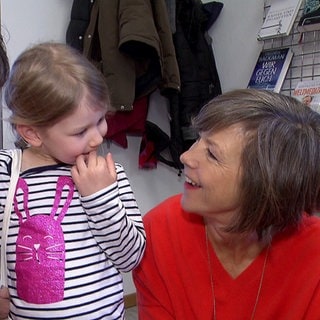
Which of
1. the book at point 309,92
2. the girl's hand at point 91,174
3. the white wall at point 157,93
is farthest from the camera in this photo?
the white wall at point 157,93

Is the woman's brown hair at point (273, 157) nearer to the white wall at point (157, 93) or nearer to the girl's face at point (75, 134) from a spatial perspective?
the girl's face at point (75, 134)

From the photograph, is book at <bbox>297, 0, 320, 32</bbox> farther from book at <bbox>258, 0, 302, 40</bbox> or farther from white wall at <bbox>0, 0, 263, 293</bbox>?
white wall at <bbox>0, 0, 263, 293</bbox>

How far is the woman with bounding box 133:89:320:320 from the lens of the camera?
0.87 m

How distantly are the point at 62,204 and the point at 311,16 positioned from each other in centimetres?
149

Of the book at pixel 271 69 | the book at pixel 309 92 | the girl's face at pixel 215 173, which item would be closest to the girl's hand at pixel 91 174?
the girl's face at pixel 215 173

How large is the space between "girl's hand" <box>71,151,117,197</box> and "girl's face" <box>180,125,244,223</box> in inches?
6.4

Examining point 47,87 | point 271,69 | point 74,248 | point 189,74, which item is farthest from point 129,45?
point 74,248

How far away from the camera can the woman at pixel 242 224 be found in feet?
2.86

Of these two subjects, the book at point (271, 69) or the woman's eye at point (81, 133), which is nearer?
the woman's eye at point (81, 133)

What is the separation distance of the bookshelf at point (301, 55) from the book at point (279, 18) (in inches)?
1.9

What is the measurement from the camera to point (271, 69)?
2166mm

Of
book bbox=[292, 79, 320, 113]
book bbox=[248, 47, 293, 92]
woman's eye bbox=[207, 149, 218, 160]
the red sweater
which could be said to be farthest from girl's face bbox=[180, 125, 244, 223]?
book bbox=[248, 47, 293, 92]

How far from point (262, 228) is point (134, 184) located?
1606 mm

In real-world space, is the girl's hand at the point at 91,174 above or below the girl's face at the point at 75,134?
below
